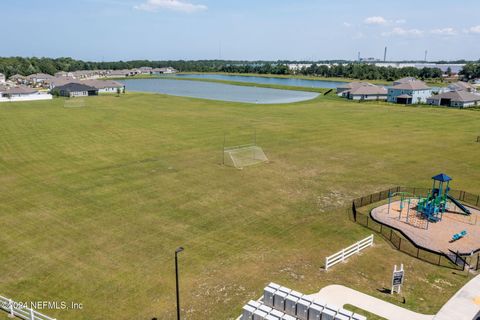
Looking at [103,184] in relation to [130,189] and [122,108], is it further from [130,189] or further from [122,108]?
[122,108]

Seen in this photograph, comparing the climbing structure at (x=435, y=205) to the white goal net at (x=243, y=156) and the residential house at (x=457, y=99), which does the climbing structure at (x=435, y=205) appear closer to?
the white goal net at (x=243, y=156)

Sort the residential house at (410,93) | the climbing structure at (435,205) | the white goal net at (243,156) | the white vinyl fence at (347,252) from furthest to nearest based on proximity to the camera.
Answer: the residential house at (410,93) → the white goal net at (243,156) → the climbing structure at (435,205) → the white vinyl fence at (347,252)

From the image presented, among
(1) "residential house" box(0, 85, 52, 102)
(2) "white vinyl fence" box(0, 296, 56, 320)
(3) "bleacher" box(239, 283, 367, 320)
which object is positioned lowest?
(2) "white vinyl fence" box(0, 296, 56, 320)

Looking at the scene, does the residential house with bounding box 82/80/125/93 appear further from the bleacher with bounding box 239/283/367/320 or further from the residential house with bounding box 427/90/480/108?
the bleacher with bounding box 239/283/367/320

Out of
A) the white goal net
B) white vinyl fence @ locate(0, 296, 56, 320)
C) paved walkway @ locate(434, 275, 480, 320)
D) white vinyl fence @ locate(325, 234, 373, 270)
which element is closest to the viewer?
white vinyl fence @ locate(0, 296, 56, 320)

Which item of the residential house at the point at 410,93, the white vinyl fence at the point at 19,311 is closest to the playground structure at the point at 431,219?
the white vinyl fence at the point at 19,311

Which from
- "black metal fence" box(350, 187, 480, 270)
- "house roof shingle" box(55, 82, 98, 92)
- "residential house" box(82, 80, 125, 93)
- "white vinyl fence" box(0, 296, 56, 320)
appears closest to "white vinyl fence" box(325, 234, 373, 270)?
"black metal fence" box(350, 187, 480, 270)

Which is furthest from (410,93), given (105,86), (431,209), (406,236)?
Result: (105,86)

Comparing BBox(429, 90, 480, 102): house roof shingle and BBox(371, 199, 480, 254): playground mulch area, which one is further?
BBox(429, 90, 480, 102): house roof shingle
